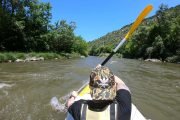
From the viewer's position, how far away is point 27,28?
41.0m

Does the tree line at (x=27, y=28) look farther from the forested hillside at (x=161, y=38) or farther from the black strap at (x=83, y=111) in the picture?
the black strap at (x=83, y=111)

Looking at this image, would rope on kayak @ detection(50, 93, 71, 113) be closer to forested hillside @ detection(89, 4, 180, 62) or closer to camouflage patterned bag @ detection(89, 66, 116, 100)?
camouflage patterned bag @ detection(89, 66, 116, 100)

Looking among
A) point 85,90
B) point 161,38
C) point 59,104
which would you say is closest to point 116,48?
point 85,90

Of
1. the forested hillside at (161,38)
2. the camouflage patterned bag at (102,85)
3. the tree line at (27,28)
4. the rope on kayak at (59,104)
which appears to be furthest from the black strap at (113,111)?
the forested hillside at (161,38)

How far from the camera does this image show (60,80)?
40.9ft

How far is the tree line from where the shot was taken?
37.0 metres

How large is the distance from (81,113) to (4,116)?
476 centimetres

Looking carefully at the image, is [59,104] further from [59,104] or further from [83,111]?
[83,111]

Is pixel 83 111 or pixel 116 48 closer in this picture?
pixel 83 111

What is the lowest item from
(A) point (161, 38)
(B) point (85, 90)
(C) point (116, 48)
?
(B) point (85, 90)

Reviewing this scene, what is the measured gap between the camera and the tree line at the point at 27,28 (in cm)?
3703

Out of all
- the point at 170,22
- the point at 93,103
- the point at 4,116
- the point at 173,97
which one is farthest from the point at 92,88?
the point at 170,22

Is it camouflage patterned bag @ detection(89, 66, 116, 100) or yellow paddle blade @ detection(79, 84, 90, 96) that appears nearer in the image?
camouflage patterned bag @ detection(89, 66, 116, 100)

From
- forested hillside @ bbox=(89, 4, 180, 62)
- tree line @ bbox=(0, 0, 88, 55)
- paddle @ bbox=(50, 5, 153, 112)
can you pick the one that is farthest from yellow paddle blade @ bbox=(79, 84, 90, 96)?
forested hillside @ bbox=(89, 4, 180, 62)
